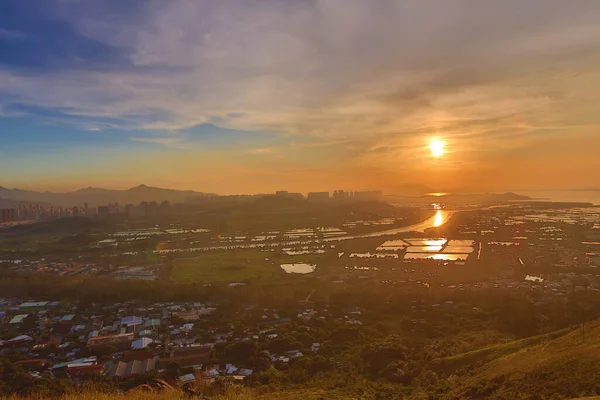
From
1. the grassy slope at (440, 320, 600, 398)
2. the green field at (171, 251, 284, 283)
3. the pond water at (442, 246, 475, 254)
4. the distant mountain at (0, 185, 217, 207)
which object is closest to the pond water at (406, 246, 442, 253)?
the pond water at (442, 246, 475, 254)

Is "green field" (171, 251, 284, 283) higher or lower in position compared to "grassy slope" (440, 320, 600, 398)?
lower

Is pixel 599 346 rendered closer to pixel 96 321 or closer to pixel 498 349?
pixel 498 349

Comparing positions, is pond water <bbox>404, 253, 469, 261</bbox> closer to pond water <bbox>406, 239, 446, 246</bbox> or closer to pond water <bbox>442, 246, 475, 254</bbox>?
pond water <bbox>442, 246, 475, 254</bbox>

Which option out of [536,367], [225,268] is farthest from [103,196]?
[536,367]

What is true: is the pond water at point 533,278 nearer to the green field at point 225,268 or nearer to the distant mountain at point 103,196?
the green field at point 225,268

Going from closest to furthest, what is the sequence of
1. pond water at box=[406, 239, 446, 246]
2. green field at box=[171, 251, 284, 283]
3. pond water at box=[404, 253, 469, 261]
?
green field at box=[171, 251, 284, 283]
pond water at box=[404, 253, 469, 261]
pond water at box=[406, 239, 446, 246]

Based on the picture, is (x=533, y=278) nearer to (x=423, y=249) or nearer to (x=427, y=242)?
(x=423, y=249)

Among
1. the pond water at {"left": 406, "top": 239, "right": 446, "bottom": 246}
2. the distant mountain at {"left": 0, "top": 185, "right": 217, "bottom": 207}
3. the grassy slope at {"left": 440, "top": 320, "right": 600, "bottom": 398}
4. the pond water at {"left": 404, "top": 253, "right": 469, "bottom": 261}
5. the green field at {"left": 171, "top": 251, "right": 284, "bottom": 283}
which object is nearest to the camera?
the grassy slope at {"left": 440, "top": 320, "right": 600, "bottom": 398}

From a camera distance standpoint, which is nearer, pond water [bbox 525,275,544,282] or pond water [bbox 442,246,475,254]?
pond water [bbox 525,275,544,282]
